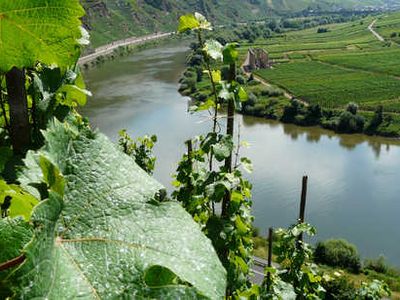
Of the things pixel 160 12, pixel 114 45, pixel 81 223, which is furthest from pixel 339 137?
pixel 160 12

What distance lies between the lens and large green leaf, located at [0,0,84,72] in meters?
0.57

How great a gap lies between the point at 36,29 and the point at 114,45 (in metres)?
67.8

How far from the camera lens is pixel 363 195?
21000mm

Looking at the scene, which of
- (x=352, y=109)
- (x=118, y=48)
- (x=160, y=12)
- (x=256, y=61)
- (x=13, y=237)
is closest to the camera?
(x=13, y=237)

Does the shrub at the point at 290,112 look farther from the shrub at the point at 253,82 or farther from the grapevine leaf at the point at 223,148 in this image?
the grapevine leaf at the point at 223,148

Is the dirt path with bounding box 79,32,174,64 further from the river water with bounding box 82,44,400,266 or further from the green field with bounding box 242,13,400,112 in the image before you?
the green field with bounding box 242,13,400,112

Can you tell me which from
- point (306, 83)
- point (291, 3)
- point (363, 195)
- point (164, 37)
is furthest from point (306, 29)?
point (363, 195)

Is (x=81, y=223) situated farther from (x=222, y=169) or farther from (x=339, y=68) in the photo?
(x=339, y=68)

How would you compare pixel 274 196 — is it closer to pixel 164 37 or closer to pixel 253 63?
pixel 253 63

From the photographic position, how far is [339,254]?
16.1 m

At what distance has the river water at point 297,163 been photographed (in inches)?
744

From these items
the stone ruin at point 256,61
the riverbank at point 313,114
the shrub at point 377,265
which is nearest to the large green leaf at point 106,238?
the shrub at point 377,265

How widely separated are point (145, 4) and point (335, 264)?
80.9m

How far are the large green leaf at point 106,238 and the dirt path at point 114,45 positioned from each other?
2040 inches
